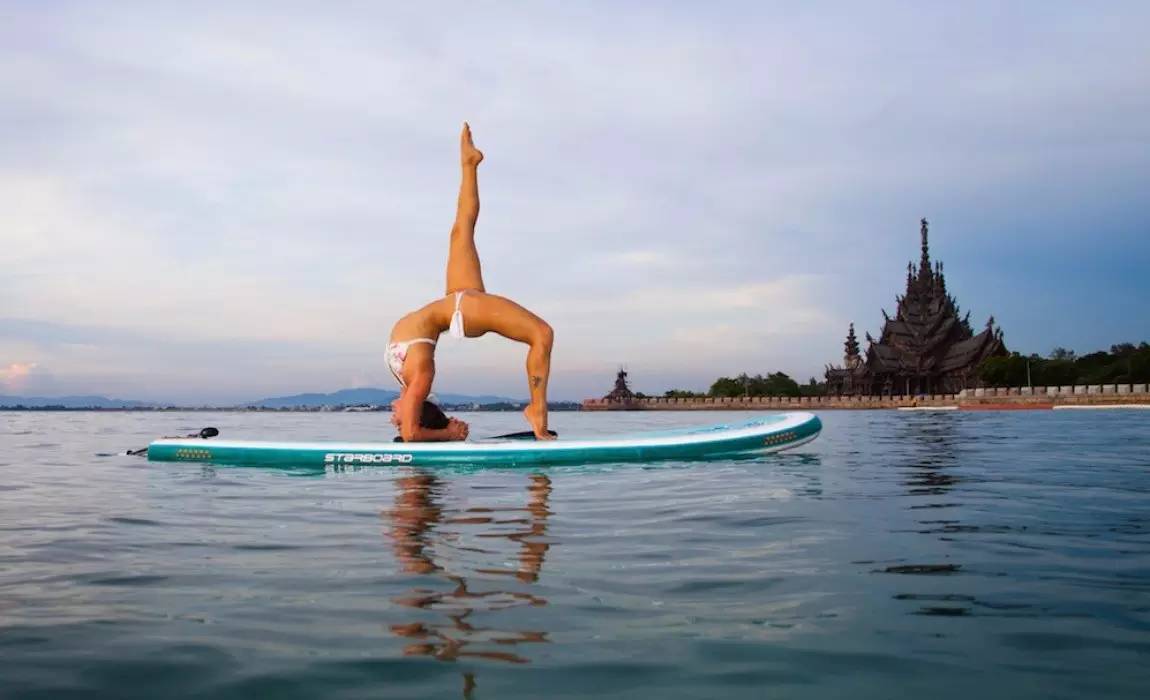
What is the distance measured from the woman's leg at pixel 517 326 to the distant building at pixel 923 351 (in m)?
80.8

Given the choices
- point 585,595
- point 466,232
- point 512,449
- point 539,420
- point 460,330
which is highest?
point 466,232

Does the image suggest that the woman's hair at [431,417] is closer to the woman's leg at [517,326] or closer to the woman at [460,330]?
the woman at [460,330]

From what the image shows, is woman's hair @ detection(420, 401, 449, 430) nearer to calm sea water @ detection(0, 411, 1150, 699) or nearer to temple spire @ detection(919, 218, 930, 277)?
calm sea water @ detection(0, 411, 1150, 699)

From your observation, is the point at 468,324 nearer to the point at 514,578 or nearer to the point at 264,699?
the point at 514,578

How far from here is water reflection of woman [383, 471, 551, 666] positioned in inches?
113

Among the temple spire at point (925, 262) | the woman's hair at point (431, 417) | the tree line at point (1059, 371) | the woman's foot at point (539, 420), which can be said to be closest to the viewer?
the woman's foot at point (539, 420)

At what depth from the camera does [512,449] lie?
31.9 ft

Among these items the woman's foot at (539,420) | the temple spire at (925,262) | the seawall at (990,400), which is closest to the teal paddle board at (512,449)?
the woman's foot at (539,420)

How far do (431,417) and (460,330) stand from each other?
1.40 m

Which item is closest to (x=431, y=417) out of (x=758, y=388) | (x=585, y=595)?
(x=585, y=595)

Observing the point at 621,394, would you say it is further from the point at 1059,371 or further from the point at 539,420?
the point at 539,420

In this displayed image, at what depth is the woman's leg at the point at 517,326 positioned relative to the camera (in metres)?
10.5

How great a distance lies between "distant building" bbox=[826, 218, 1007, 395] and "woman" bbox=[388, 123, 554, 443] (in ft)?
265

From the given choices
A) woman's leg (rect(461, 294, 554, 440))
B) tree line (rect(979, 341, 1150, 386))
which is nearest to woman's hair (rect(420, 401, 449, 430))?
woman's leg (rect(461, 294, 554, 440))
